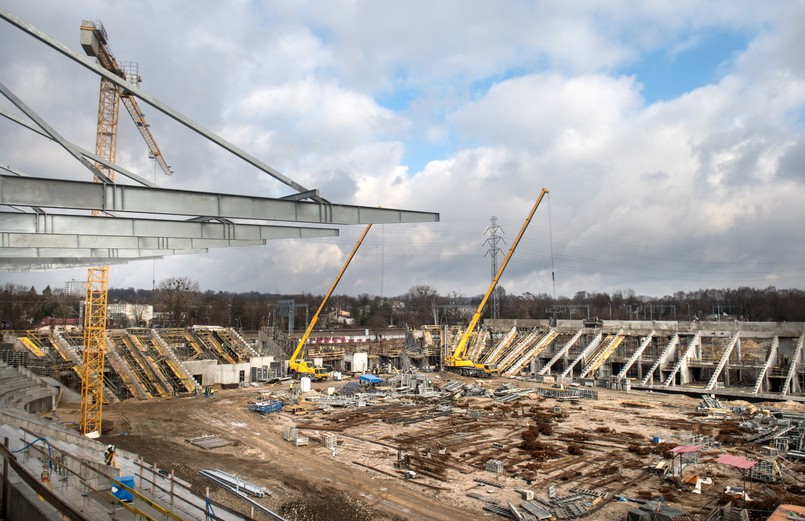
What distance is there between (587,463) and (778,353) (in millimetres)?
27888

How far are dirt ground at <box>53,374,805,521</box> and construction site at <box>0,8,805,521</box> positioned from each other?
10cm

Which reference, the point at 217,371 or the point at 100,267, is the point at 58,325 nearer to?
the point at 217,371

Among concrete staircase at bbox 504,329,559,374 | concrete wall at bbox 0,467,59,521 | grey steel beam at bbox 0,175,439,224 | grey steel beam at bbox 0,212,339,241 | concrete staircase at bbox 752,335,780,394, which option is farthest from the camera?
concrete staircase at bbox 504,329,559,374

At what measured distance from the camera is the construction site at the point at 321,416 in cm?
1133

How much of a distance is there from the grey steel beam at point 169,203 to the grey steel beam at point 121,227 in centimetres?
325

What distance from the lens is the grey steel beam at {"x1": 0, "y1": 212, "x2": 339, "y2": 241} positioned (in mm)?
13414

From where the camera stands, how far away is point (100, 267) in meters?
24.7

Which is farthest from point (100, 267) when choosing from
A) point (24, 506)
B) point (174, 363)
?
point (24, 506)

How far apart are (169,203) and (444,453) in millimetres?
11939

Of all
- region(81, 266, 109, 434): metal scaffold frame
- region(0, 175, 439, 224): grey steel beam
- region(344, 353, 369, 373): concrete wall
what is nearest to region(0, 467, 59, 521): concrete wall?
region(0, 175, 439, 224): grey steel beam

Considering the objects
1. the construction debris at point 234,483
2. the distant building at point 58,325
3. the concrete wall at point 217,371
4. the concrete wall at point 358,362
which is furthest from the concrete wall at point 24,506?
the concrete wall at point 358,362

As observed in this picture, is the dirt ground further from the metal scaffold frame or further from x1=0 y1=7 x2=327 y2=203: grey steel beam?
x1=0 y1=7 x2=327 y2=203: grey steel beam

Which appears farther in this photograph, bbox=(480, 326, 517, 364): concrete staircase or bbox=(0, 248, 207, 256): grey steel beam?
bbox=(480, 326, 517, 364): concrete staircase

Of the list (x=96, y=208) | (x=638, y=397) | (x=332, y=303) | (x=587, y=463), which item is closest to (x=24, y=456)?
(x=96, y=208)
